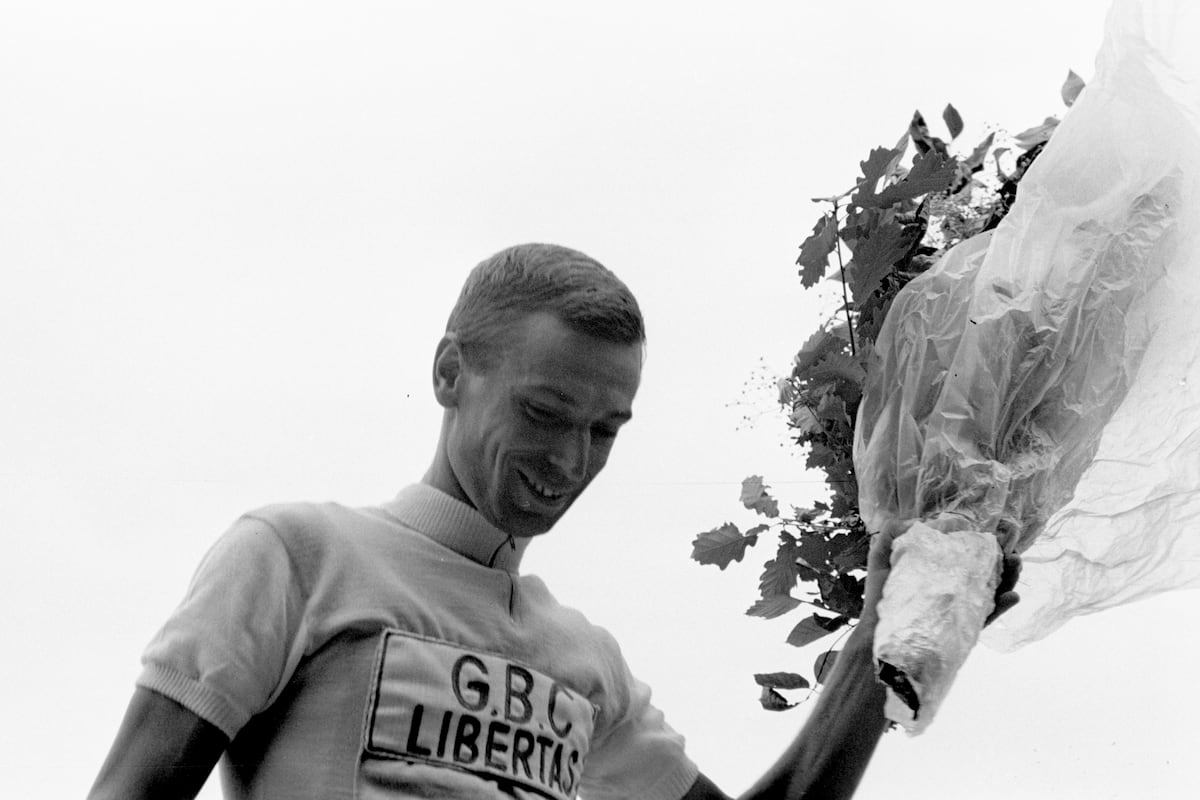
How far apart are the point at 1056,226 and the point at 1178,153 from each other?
0.12m

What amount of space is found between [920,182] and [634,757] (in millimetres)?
515

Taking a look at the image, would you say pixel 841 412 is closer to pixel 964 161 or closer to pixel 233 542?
pixel 964 161

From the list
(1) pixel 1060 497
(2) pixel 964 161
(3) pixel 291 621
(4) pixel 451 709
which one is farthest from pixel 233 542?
(2) pixel 964 161

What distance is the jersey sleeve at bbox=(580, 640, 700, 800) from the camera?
1195 millimetres

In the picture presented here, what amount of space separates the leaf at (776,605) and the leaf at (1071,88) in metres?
0.53

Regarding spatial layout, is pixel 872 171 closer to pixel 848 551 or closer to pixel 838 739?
pixel 848 551

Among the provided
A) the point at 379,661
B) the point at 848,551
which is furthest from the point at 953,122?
the point at 379,661

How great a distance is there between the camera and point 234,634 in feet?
3.14

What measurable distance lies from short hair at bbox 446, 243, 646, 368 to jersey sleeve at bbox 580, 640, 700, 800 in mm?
266

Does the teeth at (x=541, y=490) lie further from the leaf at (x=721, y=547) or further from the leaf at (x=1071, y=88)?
the leaf at (x=1071, y=88)

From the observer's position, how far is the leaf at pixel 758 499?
1351mm

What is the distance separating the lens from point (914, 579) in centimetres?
109

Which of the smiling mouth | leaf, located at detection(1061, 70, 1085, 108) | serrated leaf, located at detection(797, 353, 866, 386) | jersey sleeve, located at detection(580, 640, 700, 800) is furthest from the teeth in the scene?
leaf, located at detection(1061, 70, 1085, 108)

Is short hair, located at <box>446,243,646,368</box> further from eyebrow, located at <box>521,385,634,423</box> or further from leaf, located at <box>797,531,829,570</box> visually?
leaf, located at <box>797,531,829,570</box>
